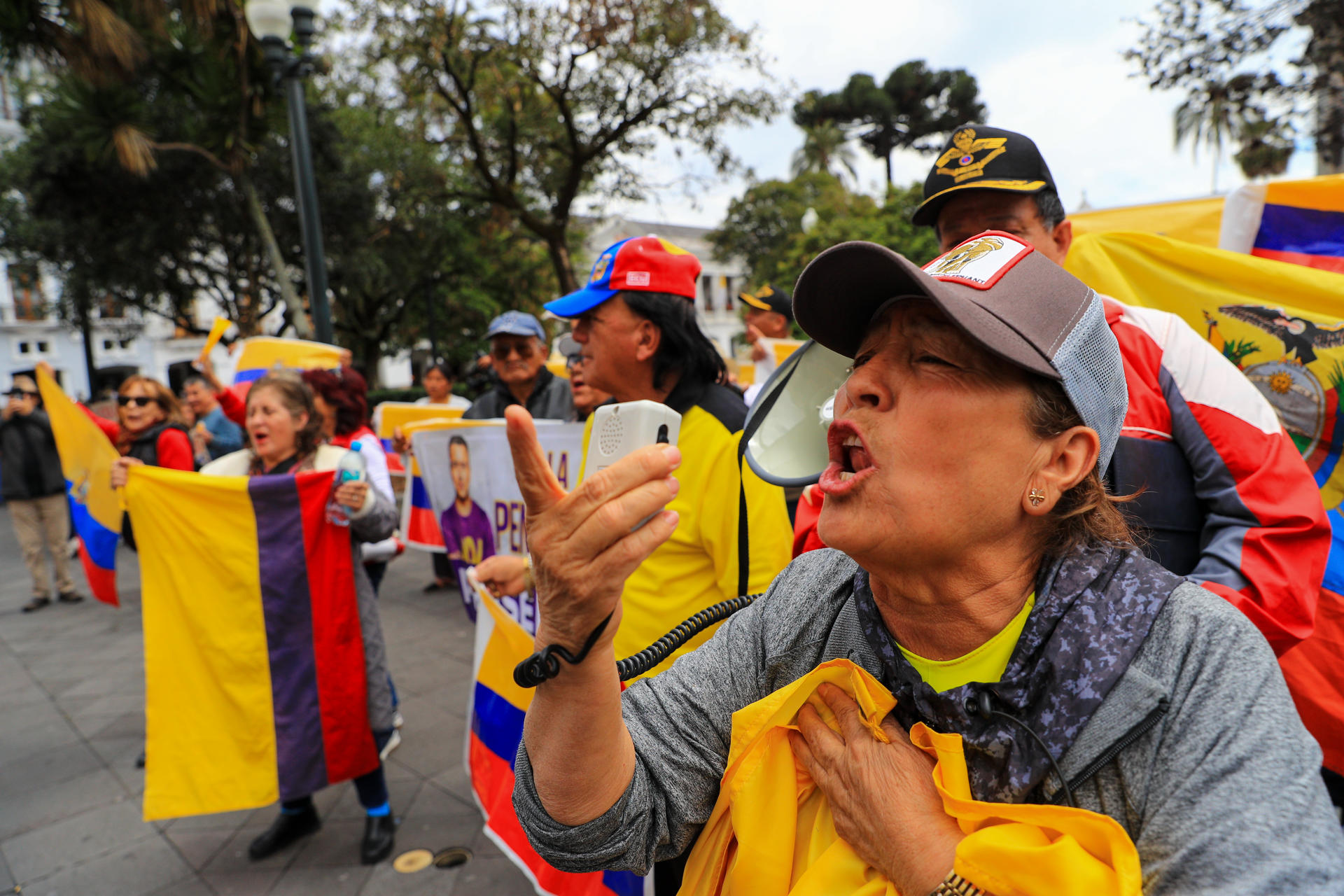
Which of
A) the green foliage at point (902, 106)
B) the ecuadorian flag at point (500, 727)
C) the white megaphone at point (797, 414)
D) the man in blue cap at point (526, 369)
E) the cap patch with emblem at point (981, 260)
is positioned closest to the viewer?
the cap patch with emblem at point (981, 260)

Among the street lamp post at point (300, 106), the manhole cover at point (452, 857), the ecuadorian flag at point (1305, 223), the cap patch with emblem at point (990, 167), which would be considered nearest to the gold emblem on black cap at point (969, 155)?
the cap patch with emblem at point (990, 167)

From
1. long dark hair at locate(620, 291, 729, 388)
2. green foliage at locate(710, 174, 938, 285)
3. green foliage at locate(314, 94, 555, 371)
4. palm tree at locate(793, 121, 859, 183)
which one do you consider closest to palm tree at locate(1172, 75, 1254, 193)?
long dark hair at locate(620, 291, 729, 388)

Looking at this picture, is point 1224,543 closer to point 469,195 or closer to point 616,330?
point 616,330

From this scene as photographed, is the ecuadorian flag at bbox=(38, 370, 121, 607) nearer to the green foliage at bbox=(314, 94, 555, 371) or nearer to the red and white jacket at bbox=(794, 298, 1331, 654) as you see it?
the red and white jacket at bbox=(794, 298, 1331, 654)

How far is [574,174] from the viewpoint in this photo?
12344 millimetres

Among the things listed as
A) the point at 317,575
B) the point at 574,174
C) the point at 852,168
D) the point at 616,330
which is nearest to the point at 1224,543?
the point at 616,330

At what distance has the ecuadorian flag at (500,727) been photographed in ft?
7.44

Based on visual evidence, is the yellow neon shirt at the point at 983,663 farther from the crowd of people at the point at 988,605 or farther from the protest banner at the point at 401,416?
the protest banner at the point at 401,416

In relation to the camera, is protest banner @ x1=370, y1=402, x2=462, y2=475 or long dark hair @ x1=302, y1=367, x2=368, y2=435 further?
protest banner @ x1=370, y1=402, x2=462, y2=475

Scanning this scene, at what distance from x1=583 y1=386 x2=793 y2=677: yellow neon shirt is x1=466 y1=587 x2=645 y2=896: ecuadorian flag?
383 mm

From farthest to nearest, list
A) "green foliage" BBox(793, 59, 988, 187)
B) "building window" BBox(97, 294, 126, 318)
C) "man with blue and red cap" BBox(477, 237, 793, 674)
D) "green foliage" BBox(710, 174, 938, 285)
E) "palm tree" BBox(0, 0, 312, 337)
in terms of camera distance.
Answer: "green foliage" BBox(793, 59, 988, 187)
"green foliage" BBox(710, 174, 938, 285)
"building window" BBox(97, 294, 126, 318)
"palm tree" BBox(0, 0, 312, 337)
"man with blue and red cap" BBox(477, 237, 793, 674)

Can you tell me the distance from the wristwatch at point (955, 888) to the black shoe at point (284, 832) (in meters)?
3.48

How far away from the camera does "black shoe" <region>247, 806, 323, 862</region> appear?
345 centimetres

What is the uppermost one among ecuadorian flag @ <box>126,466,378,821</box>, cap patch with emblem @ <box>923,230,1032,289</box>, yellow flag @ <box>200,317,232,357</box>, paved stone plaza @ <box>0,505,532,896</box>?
yellow flag @ <box>200,317,232,357</box>
